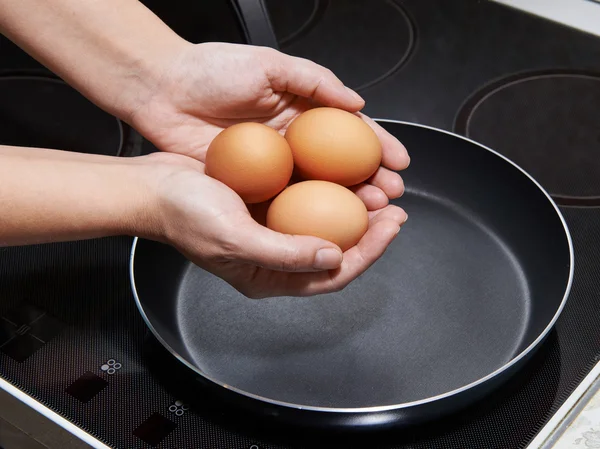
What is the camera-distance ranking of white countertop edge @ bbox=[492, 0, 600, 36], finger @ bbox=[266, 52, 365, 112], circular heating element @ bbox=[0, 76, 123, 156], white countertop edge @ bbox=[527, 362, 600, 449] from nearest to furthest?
white countertop edge @ bbox=[527, 362, 600, 449] → finger @ bbox=[266, 52, 365, 112] → circular heating element @ bbox=[0, 76, 123, 156] → white countertop edge @ bbox=[492, 0, 600, 36]

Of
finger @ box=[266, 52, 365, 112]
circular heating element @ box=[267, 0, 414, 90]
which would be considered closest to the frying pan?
finger @ box=[266, 52, 365, 112]

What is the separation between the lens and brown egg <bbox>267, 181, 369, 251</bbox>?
855 millimetres

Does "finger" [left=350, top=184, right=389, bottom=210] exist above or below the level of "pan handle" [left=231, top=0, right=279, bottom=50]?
below

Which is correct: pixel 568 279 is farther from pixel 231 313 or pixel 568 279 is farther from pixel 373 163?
pixel 231 313

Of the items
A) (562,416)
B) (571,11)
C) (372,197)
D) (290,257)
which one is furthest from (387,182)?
(571,11)

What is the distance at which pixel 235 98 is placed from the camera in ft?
3.28

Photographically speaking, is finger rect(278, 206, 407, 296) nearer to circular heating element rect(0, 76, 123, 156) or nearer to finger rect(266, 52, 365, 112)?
finger rect(266, 52, 365, 112)

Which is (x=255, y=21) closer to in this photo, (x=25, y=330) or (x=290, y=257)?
(x=290, y=257)

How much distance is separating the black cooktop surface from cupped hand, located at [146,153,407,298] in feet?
0.52

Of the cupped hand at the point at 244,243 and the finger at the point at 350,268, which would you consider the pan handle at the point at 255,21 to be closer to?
the cupped hand at the point at 244,243

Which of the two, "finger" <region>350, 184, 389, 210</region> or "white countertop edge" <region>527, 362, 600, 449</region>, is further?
"finger" <region>350, 184, 389, 210</region>

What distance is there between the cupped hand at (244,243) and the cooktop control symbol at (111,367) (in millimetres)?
170

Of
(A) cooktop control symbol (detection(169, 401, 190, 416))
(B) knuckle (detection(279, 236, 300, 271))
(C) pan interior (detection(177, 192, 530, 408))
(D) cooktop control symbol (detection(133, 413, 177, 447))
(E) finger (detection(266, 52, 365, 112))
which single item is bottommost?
(D) cooktop control symbol (detection(133, 413, 177, 447))

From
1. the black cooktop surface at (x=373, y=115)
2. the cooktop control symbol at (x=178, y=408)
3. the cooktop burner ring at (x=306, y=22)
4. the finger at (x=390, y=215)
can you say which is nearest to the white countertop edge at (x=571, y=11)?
the black cooktop surface at (x=373, y=115)
